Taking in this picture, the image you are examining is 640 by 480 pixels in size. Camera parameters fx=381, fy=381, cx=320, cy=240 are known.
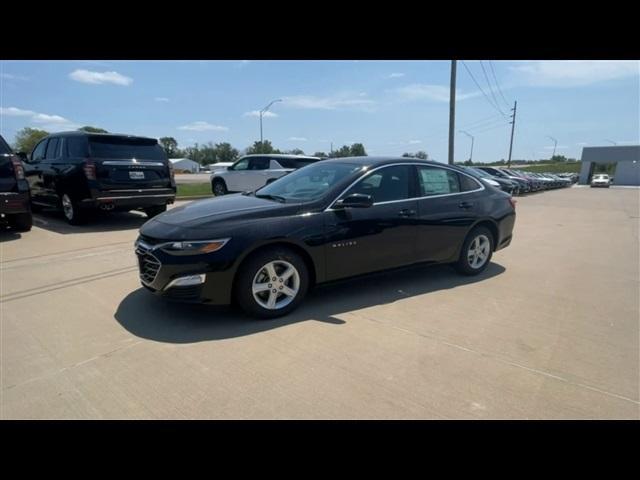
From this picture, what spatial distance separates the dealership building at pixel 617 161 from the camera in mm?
52812

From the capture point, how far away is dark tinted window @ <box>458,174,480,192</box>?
17.0ft

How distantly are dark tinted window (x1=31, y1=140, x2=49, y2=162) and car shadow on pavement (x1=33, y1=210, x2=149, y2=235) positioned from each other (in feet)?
4.52

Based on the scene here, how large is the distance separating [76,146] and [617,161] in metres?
68.0

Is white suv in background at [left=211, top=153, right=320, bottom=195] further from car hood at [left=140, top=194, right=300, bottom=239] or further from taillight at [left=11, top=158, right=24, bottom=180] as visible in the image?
car hood at [left=140, top=194, right=300, bottom=239]

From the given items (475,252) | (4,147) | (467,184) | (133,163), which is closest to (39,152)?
(4,147)

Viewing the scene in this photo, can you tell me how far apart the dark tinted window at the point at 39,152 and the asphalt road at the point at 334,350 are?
14.9 feet

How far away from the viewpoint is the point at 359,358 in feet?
9.79

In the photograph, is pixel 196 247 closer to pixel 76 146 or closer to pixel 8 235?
pixel 8 235

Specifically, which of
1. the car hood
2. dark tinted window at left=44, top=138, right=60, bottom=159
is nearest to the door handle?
the car hood

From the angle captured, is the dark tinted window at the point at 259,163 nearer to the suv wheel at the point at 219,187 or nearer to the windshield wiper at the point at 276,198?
the suv wheel at the point at 219,187

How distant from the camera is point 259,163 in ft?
45.0

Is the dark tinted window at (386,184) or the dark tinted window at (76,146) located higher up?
the dark tinted window at (76,146)

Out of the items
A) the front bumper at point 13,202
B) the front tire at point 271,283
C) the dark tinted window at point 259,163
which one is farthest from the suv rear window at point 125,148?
the front tire at point 271,283
